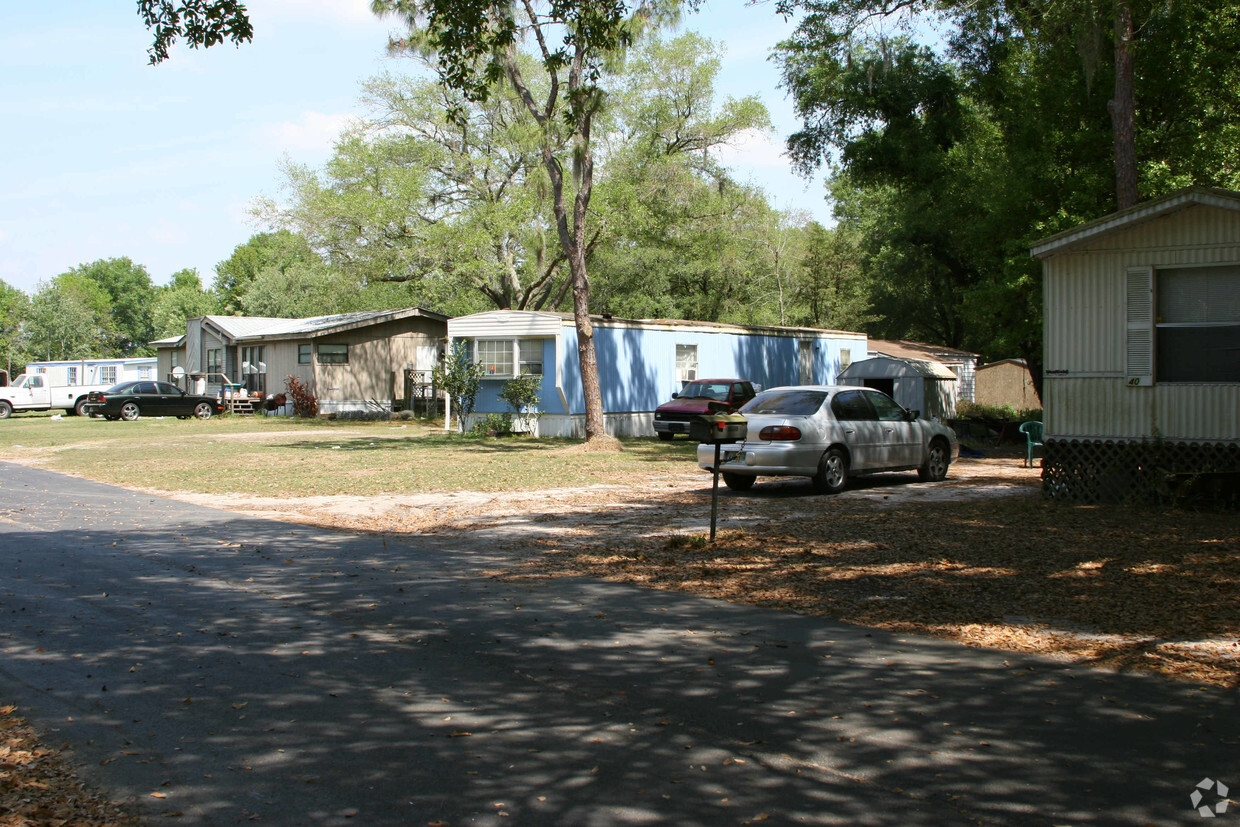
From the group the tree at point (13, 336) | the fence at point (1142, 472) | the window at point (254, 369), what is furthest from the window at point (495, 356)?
the tree at point (13, 336)

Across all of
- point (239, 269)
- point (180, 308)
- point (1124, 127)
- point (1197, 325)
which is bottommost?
point (1197, 325)

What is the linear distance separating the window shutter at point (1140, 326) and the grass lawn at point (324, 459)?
7.37m

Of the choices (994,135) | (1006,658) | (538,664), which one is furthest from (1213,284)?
(994,135)

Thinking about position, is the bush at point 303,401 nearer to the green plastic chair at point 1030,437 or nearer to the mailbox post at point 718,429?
the green plastic chair at point 1030,437

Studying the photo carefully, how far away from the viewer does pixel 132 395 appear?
3638 centimetres

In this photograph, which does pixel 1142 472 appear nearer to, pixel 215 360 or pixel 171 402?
pixel 171 402

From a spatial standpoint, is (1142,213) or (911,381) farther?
(911,381)

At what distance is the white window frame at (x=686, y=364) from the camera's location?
91.2ft

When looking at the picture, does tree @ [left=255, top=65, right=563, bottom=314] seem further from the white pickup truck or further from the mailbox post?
the mailbox post

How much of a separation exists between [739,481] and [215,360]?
33205mm

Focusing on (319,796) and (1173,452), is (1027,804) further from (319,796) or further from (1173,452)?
(1173,452)

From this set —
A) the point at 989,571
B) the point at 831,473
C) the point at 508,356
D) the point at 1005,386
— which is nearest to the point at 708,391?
the point at 508,356

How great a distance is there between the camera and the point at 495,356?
26188mm

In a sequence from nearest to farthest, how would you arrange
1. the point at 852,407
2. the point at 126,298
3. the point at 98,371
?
1. the point at 852,407
2. the point at 98,371
3. the point at 126,298
